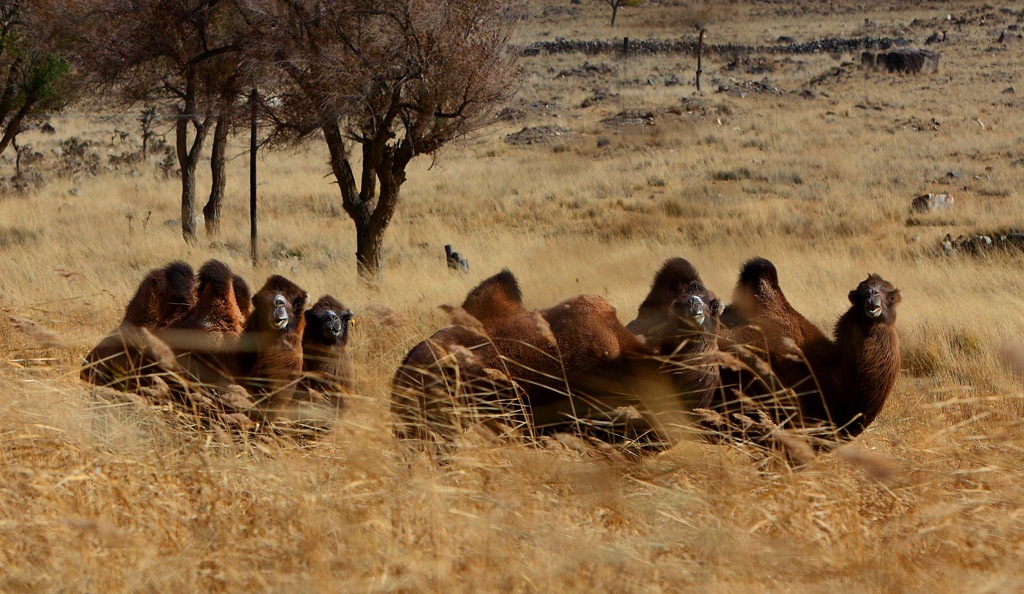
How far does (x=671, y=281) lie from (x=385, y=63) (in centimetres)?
775

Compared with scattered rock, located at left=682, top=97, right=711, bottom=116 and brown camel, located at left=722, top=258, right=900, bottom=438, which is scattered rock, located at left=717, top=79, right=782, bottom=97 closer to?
scattered rock, located at left=682, top=97, right=711, bottom=116

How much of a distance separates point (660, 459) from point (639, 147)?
1144 inches

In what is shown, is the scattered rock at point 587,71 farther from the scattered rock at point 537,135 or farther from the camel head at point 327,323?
the camel head at point 327,323

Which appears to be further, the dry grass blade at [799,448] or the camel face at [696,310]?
the camel face at [696,310]

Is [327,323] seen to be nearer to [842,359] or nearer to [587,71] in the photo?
[842,359]

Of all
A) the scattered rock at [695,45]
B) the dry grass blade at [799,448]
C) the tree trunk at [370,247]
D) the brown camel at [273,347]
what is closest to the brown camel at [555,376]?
the brown camel at [273,347]

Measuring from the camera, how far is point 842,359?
5.54m

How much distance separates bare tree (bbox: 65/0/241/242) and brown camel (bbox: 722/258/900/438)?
10.0 meters

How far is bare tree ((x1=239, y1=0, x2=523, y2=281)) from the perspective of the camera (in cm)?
1209

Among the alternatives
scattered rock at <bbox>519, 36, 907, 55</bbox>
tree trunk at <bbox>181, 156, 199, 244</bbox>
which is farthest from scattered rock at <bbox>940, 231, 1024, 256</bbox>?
scattered rock at <bbox>519, 36, 907, 55</bbox>

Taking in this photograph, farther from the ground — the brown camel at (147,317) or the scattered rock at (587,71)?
the scattered rock at (587,71)

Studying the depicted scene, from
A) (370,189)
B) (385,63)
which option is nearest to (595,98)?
(370,189)

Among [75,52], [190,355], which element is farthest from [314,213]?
[190,355]

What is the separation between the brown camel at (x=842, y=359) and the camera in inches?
213
